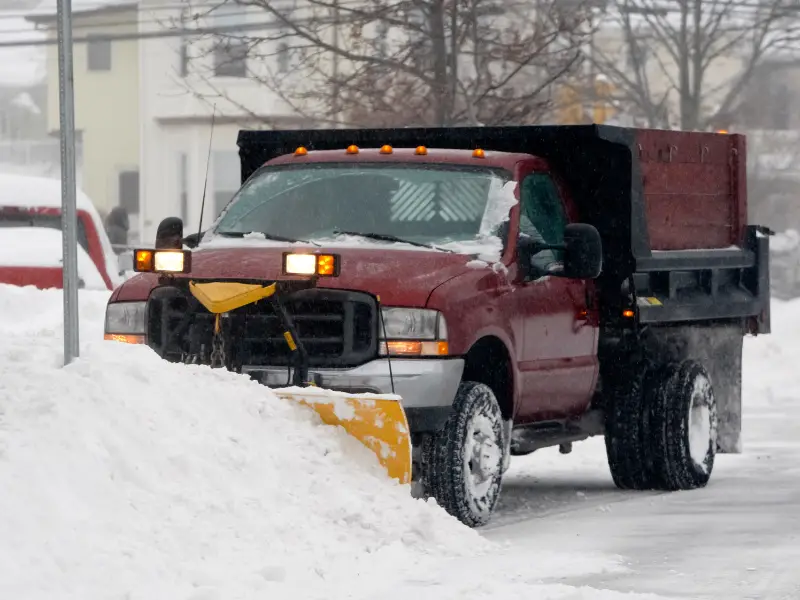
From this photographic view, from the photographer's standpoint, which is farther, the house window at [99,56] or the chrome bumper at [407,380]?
the house window at [99,56]

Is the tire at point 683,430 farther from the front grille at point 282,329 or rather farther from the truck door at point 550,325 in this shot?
the front grille at point 282,329

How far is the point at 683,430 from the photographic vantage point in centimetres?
1195

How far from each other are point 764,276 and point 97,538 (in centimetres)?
714

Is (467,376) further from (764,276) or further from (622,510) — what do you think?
(764,276)

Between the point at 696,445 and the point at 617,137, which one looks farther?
the point at 696,445

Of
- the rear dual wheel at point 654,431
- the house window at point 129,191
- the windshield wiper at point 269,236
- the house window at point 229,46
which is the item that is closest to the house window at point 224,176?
the house window at point 229,46

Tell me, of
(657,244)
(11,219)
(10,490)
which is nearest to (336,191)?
(657,244)

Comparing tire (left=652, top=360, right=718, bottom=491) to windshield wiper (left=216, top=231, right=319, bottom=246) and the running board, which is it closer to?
the running board

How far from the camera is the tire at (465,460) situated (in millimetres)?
9430

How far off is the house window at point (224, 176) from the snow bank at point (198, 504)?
44.3 meters

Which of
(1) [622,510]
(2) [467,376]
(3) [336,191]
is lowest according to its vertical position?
(1) [622,510]

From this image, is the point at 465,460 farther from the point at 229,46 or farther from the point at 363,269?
the point at 229,46

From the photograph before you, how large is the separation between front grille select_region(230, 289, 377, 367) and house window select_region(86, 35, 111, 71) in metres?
48.8

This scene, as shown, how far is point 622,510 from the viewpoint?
429 inches
